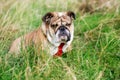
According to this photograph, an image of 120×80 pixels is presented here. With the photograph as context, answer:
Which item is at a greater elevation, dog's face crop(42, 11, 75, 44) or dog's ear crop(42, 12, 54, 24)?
→ dog's ear crop(42, 12, 54, 24)

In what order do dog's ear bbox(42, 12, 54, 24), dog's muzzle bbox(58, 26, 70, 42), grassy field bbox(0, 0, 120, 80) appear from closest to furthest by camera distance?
grassy field bbox(0, 0, 120, 80)
dog's muzzle bbox(58, 26, 70, 42)
dog's ear bbox(42, 12, 54, 24)

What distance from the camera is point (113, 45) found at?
7.38m

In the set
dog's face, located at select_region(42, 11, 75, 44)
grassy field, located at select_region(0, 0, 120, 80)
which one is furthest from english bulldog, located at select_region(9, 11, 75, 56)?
grassy field, located at select_region(0, 0, 120, 80)

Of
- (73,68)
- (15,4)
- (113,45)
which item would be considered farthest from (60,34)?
(15,4)

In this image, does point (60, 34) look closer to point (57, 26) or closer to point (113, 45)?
point (57, 26)

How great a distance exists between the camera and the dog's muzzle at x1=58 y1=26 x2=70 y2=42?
6828 mm

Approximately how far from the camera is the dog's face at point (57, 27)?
687cm

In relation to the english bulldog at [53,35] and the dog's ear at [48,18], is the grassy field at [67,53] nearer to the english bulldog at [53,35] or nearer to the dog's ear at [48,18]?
the english bulldog at [53,35]

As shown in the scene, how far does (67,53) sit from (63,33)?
0.45m

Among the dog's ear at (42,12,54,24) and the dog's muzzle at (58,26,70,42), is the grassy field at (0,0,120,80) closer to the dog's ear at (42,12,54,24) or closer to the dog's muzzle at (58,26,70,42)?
the dog's muzzle at (58,26,70,42)

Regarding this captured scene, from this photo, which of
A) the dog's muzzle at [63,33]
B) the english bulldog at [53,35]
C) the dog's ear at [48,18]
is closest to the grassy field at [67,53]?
the english bulldog at [53,35]

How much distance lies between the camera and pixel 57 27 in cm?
689

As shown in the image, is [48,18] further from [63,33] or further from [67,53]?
[67,53]

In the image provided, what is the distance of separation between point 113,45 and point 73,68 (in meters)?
1.05
